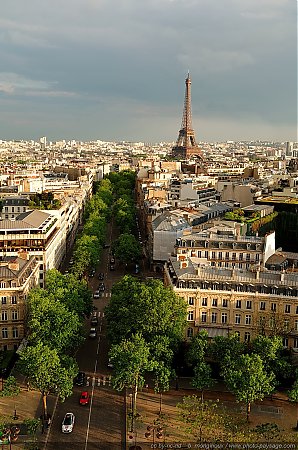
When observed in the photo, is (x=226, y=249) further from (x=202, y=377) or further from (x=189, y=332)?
(x=202, y=377)

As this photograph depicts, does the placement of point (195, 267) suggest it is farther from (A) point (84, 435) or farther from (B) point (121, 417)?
(A) point (84, 435)

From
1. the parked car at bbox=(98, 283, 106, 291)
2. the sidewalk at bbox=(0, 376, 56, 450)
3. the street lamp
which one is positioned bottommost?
the street lamp

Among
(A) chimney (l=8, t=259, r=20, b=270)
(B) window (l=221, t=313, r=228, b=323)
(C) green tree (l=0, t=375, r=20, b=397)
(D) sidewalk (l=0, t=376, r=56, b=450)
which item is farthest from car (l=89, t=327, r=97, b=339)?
(B) window (l=221, t=313, r=228, b=323)

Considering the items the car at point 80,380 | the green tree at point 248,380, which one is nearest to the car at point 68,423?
the car at point 80,380

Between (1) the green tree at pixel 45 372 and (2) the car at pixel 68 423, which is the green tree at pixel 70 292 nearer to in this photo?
(1) the green tree at pixel 45 372

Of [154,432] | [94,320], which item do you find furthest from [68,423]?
[94,320]

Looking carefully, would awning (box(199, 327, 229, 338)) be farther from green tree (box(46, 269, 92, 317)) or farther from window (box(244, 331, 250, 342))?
green tree (box(46, 269, 92, 317))
